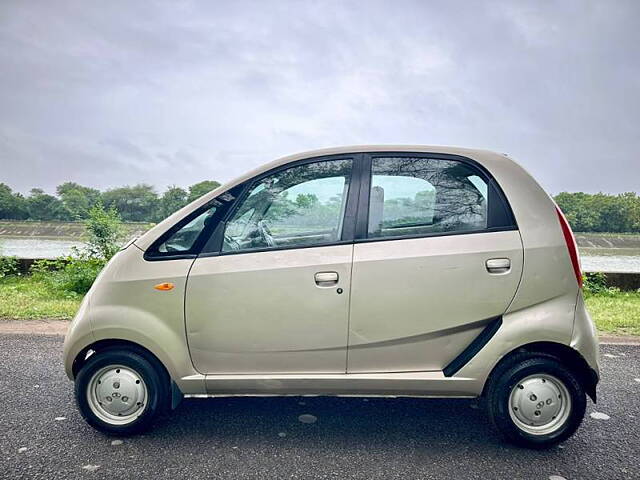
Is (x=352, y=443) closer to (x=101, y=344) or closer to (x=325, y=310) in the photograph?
(x=325, y=310)

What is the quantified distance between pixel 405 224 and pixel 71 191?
335 inches

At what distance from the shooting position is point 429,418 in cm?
323

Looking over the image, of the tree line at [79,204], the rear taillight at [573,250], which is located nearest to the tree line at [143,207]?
the tree line at [79,204]

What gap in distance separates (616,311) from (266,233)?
590cm

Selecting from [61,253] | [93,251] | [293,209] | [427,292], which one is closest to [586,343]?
[427,292]

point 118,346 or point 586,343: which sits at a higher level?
point 586,343

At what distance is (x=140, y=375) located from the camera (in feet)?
9.33

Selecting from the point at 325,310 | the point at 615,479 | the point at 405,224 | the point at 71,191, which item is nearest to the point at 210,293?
the point at 325,310

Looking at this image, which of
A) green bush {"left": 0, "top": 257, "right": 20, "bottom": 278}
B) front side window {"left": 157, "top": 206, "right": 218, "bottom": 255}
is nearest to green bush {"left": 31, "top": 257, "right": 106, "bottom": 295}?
green bush {"left": 0, "top": 257, "right": 20, "bottom": 278}

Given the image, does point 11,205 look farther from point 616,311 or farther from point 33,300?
point 616,311

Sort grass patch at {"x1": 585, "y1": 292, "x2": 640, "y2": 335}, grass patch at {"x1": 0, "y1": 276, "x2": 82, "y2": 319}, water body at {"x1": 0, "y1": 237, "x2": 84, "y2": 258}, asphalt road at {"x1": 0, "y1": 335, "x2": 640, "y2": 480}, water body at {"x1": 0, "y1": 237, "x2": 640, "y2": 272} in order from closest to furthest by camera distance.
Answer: asphalt road at {"x1": 0, "y1": 335, "x2": 640, "y2": 480}
grass patch at {"x1": 585, "y1": 292, "x2": 640, "y2": 335}
grass patch at {"x1": 0, "y1": 276, "x2": 82, "y2": 319}
water body at {"x1": 0, "y1": 237, "x2": 640, "y2": 272}
water body at {"x1": 0, "y1": 237, "x2": 84, "y2": 258}

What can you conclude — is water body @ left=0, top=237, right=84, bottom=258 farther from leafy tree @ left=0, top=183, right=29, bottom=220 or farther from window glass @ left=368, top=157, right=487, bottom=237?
window glass @ left=368, top=157, right=487, bottom=237

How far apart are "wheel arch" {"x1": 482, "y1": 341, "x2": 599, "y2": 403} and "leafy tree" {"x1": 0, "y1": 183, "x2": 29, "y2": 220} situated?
9.70 metres

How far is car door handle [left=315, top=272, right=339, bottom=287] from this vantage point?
271 cm
